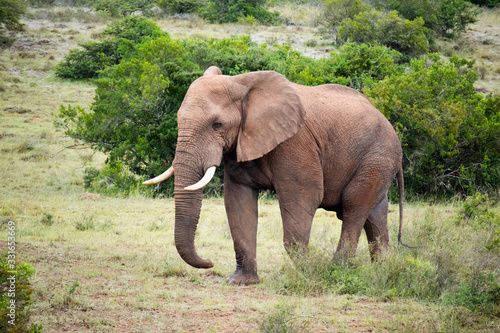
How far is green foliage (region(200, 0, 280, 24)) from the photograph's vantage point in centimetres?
3494

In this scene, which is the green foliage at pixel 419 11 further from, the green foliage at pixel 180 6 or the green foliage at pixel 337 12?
the green foliage at pixel 180 6

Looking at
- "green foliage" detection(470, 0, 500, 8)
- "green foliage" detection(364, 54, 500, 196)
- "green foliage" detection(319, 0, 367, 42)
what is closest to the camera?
"green foliage" detection(364, 54, 500, 196)

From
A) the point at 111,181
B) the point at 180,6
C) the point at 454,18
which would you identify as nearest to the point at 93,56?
the point at 180,6

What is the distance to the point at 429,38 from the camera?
28.4m

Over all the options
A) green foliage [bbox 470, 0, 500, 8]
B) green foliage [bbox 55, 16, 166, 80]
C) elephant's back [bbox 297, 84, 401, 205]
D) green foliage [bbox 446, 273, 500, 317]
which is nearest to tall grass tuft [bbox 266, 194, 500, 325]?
green foliage [bbox 446, 273, 500, 317]

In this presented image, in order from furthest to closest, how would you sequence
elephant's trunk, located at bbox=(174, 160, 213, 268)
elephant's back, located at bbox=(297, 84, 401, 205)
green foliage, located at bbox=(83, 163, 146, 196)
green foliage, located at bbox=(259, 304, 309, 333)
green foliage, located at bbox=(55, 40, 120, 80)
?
green foliage, located at bbox=(55, 40, 120, 80) < green foliage, located at bbox=(83, 163, 146, 196) < elephant's back, located at bbox=(297, 84, 401, 205) < elephant's trunk, located at bbox=(174, 160, 213, 268) < green foliage, located at bbox=(259, 304, 309, 333)

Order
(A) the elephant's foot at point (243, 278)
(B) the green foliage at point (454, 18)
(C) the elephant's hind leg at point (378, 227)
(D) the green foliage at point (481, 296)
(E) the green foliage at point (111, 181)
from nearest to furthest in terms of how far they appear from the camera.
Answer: (D) the green foliage at point (481, 296) → (A) the elephant's foot at point (243, 278) → (C) the elephant's hind leg at point (378, 227) → (E) the green foliage at point (111, 181) → (B) the green foliage at point (454, 18)

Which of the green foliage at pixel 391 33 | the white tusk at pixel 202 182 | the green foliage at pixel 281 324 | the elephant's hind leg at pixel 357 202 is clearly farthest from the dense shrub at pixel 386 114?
the green foliage at pixel 391 33

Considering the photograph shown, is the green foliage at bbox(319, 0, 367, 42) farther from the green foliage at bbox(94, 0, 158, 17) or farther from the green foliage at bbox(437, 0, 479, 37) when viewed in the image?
the green foliage at bbox(94, 0, 158, 17)

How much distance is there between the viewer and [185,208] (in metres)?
6.32

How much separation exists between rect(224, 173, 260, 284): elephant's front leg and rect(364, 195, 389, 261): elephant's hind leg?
183 centimetres

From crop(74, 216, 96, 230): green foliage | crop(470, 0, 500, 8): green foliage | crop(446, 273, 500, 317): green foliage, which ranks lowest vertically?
crop(74, 216, 96, 230): green foliage

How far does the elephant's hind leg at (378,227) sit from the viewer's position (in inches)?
316

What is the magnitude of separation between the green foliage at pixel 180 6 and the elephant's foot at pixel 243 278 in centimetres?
3275
